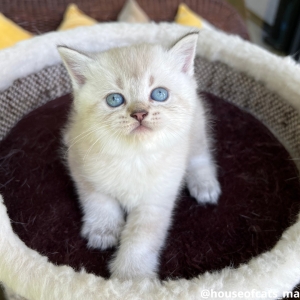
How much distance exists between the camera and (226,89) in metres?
1.77

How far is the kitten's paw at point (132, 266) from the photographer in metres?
1.04

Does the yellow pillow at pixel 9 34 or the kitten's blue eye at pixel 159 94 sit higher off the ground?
the kitten's blue eye at pixel 159 94

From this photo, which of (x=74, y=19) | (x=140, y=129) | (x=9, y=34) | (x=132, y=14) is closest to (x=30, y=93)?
(x=9, y=34)

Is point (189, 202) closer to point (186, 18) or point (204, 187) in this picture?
point (204, 187)

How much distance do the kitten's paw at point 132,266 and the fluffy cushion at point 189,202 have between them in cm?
7

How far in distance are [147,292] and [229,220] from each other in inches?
19.8

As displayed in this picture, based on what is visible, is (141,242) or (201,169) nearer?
(141,242)

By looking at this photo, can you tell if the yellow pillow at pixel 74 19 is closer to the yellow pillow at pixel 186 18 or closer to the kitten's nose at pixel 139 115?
the yellow pillow at pixel 186 18

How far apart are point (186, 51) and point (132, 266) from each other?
0.68 m

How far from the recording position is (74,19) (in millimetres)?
2375

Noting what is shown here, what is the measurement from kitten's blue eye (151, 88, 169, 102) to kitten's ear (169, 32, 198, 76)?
5.7 inches

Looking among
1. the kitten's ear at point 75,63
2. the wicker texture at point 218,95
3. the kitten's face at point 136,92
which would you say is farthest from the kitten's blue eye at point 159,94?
the wicker texture at point 218,95

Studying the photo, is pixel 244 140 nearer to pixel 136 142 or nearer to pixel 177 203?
pixel 177 203

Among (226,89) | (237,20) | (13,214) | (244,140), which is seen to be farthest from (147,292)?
(237,20)
